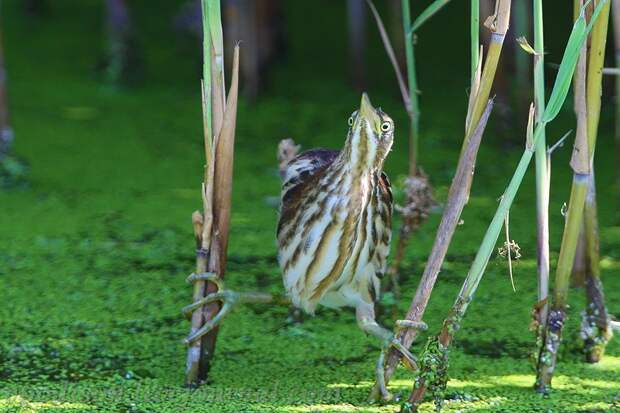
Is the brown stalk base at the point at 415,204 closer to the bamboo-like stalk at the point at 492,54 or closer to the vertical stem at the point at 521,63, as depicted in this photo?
the bamboo-like stalk at the point at 492,54

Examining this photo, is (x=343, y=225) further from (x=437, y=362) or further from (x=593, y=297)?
(x=593, y=297)

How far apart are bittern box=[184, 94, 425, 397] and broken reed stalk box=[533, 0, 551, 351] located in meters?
0.26

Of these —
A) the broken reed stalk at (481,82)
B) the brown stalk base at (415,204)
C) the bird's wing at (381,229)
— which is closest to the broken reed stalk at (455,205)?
the broken reed stalk at (481,82)

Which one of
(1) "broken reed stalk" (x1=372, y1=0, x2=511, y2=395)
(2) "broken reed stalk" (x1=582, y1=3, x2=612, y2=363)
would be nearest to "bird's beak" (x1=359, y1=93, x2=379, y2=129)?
(1) "broken reed stalk" (x1=372, y1=0, x2=511, y2=395)

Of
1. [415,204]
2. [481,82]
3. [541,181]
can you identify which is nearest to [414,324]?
[541,181]

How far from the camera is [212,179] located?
7.09ft

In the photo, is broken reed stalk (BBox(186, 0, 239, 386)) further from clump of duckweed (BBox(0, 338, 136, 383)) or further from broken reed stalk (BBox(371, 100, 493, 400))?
broken reed stalk (BBox(371, 100, 493, 400))

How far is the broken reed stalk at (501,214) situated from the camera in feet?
6.34

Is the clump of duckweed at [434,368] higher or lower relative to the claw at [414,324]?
lower

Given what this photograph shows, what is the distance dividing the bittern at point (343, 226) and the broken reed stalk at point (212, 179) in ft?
0.20

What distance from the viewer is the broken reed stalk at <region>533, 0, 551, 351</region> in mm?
1983

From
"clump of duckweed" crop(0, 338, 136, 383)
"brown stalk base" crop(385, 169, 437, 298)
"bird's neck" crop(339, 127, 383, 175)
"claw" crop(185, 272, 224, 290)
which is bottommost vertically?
"clump of duckweed" crop(0, 338, 136, 383)

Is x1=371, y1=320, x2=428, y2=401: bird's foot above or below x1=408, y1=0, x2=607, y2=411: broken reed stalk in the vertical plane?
below

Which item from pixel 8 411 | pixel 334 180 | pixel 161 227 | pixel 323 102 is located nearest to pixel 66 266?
pixel 161 227
